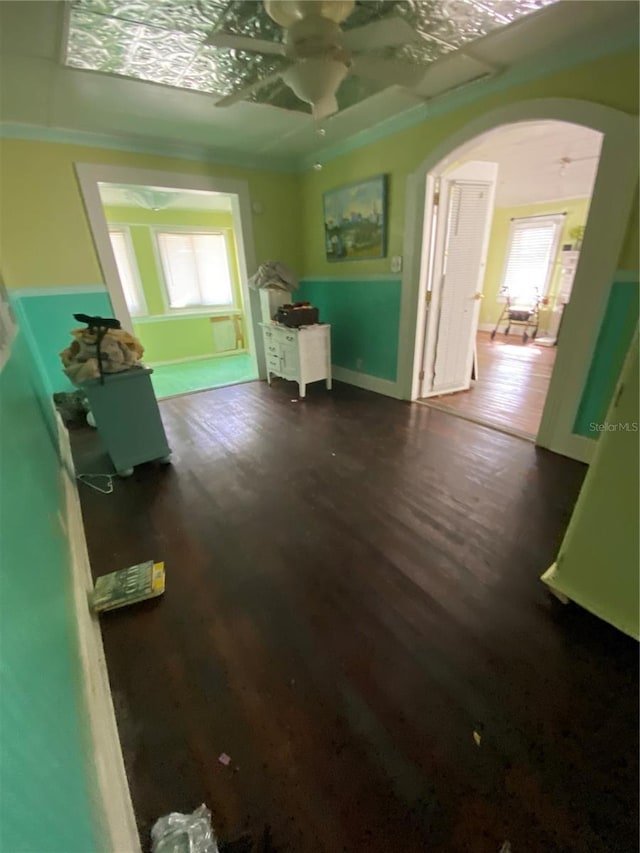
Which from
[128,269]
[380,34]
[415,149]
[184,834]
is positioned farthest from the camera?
[128,269]

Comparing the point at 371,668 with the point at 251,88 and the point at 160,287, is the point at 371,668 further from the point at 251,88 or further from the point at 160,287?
the point at 160,287

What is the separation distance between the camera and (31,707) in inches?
24.4

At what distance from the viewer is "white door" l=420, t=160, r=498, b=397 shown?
316cm

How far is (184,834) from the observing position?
0.89 meters

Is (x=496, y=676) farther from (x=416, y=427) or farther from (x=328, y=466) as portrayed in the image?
(x=416, y=427)

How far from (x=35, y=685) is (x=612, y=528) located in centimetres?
167

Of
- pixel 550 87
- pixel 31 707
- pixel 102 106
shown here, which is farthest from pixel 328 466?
pixel 102 106

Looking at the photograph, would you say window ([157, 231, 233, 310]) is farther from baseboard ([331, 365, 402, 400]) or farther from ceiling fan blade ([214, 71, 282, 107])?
ceiling fan blade ([214, 71, 282, 107])

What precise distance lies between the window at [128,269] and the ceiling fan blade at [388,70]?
180 inches

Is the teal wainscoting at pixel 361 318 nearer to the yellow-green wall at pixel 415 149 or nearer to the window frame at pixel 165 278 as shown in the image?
the yellow-green wall at pixel 415 149

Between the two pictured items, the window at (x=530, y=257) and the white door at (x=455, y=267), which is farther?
the window at (x=530, y=257)

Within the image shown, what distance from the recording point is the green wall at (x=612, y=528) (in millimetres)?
1145

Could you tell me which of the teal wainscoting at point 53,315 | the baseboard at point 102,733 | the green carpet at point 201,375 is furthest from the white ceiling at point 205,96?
the baseboard at point 102,733

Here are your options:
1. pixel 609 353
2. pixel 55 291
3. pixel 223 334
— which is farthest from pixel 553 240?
pixel 55 291
